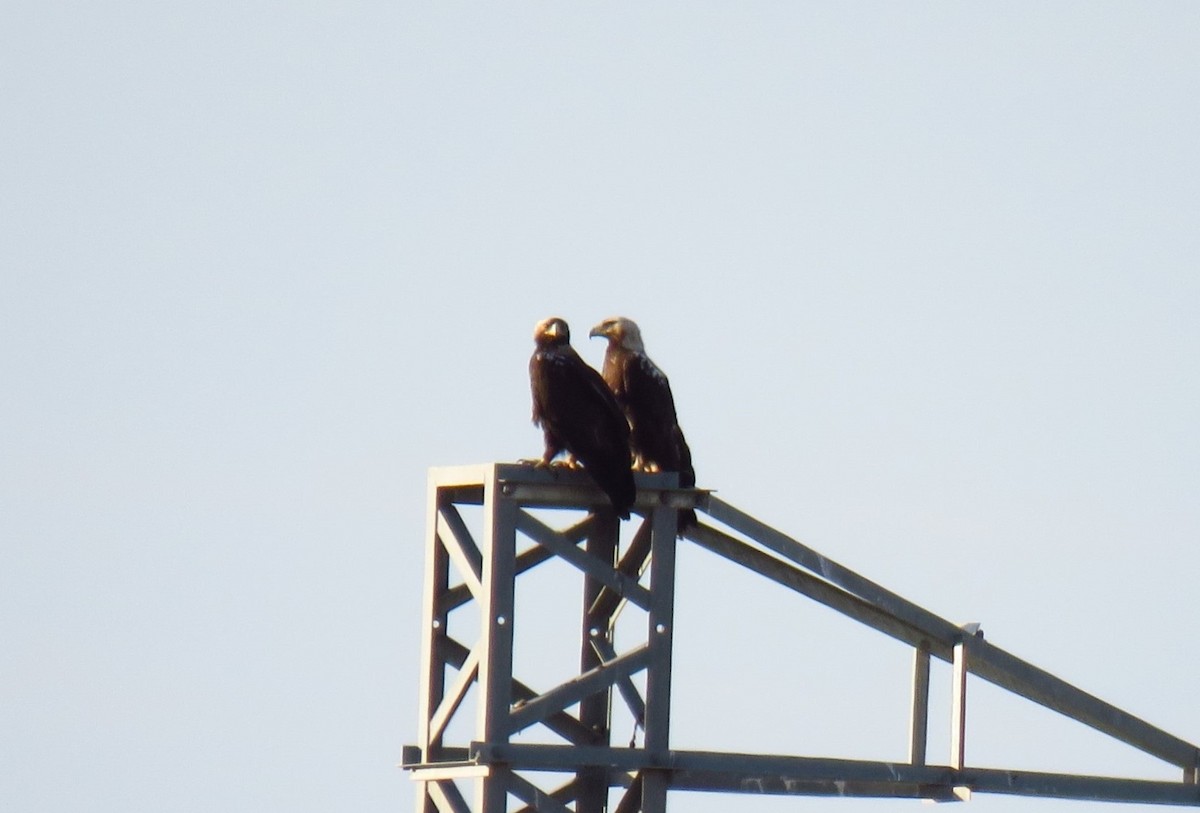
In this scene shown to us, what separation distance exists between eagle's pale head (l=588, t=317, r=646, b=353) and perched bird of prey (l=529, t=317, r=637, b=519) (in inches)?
59.7

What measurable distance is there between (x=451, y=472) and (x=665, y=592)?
0.98 metres

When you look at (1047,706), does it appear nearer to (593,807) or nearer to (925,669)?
(925,669)

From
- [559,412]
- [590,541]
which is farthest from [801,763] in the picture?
[559,412]

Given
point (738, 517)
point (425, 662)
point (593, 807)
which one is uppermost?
point (738, 517)

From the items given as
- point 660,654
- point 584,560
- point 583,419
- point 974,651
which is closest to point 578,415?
point 583,419

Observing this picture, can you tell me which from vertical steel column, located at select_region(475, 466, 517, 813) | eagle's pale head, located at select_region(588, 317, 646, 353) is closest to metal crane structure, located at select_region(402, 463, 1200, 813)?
vertical steel column, located at select_region(475, 466, 517, 813)

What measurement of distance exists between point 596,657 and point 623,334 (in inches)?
142

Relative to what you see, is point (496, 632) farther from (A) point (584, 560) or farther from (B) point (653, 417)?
(B) point (653, 417)

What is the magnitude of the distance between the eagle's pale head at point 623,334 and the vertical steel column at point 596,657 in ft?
10.8

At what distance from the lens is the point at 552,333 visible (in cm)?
1102

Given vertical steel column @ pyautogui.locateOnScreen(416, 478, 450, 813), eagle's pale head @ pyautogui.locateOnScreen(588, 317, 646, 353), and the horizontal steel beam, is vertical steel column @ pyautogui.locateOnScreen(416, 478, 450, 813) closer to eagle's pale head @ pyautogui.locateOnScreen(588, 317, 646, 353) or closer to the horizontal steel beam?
the horizontal steel beam

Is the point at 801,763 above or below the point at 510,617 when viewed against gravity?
below

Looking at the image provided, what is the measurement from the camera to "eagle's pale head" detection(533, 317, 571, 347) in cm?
1096

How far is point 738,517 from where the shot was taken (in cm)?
892
